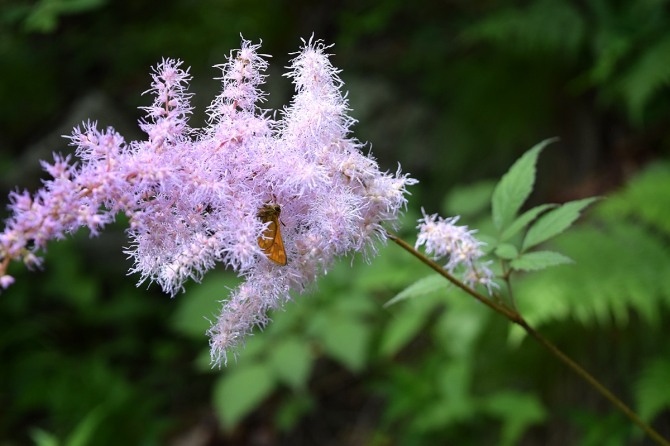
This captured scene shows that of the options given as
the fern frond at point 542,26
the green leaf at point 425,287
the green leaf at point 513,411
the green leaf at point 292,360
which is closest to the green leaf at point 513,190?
the green leaf at point 425,287

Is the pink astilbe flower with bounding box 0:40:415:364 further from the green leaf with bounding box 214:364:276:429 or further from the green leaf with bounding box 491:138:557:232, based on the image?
the green leaf with bounding box 214:364:276:429

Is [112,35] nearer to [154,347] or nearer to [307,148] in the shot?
[154,347]

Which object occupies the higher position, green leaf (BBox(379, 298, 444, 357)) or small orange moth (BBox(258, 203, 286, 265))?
small orange moth (BBox(258, 203, 286, 265))

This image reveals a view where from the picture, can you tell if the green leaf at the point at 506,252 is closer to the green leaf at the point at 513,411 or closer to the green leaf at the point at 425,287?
the green leaf at the point at 425,287

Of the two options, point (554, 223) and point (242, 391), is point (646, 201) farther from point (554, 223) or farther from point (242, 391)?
point (242, 391)

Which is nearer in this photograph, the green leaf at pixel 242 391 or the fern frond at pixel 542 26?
the green leaf at pixel 242 391

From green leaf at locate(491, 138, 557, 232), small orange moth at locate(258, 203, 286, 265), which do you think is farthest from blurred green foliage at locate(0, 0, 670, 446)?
small orange moth at locate(258, 203, 286, 265)

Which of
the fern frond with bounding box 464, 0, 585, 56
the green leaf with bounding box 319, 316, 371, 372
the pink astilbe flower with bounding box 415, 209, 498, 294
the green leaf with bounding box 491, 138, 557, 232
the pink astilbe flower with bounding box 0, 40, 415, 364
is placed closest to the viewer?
the pink astilbe flower with bounding box 0, 40, 415, 364
